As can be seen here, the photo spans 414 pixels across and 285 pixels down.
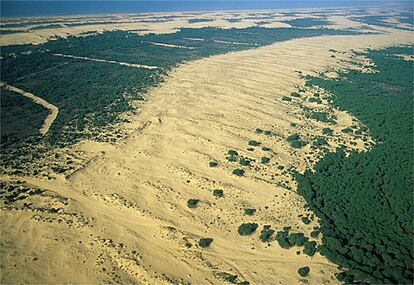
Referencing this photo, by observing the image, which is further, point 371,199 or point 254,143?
point 254,143

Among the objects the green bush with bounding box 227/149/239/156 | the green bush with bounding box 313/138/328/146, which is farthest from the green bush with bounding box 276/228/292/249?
the green bush with bounding box 313/138/328/146

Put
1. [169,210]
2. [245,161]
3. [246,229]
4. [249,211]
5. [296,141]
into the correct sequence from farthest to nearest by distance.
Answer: [296,141] → [245,161] → [169,210] → [249,211] → [246,229]

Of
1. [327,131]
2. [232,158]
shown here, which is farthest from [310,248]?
[327,131]

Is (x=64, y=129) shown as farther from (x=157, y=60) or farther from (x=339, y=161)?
(x=157, y=60)

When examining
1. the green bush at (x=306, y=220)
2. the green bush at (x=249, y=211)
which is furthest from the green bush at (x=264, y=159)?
the green bush at (x=306, y=220)

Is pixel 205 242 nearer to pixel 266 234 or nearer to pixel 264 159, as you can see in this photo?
pixel 266 234

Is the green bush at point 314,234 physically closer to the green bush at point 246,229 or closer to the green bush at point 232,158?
the green bush at point 246,229

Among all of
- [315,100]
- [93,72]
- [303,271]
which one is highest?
[93,72]
